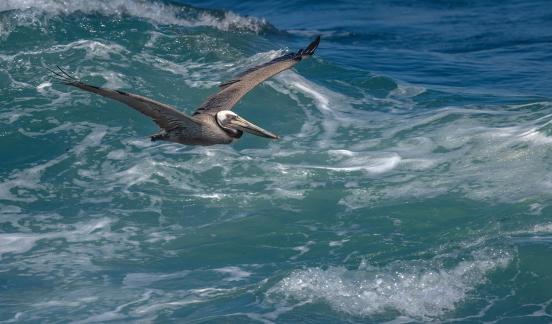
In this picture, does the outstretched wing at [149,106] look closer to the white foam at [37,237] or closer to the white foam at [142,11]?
the white foam at [37,237]

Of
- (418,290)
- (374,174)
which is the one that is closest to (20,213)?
(374,174)

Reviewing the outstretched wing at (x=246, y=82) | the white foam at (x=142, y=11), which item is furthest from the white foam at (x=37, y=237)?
the white foam at (x=142, y=11)

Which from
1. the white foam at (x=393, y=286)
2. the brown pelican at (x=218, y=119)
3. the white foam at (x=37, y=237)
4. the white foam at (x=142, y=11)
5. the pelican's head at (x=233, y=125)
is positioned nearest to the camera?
the white foam at (x=393, y=286)

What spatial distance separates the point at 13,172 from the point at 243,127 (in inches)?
150

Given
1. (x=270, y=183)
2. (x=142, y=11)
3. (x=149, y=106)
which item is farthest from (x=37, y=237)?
(x=142, y=11)

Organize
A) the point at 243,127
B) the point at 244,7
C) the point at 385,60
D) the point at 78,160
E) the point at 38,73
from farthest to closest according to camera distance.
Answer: the point at 244,7, the point at 385,60, the point at 38,73, the point at 78,160, the point at 243,127

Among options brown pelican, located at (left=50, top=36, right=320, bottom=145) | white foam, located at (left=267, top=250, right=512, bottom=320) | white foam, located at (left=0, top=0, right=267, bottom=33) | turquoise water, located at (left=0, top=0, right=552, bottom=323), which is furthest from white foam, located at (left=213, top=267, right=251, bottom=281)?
white foam, located at (left=0, top=0, right=267, bottom=33)

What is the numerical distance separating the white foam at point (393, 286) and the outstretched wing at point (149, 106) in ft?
5.15

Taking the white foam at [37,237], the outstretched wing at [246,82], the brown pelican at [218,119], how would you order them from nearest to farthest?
the brown pelican at [218,119] → the outstretched wing at [246,82] → the white foam at [37,237]

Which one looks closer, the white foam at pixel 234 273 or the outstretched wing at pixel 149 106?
the outstretched wing at pixel 149 106

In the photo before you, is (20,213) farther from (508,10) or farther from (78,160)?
(508,10)

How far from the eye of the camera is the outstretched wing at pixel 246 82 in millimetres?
8773

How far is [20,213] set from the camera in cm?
1015

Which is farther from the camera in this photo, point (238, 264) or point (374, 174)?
point (374, 174)
